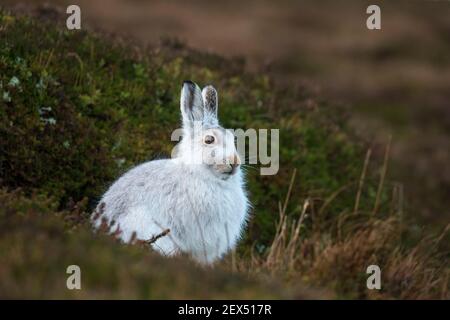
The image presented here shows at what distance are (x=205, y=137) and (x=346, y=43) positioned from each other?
28.4 metres

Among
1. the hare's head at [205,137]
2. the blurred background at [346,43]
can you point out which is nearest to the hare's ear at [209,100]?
the hare's head at [205,137]

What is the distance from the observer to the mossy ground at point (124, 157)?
647 centimetres

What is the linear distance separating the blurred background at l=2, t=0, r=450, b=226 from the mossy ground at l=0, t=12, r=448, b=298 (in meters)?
11.3

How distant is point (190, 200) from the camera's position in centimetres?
892

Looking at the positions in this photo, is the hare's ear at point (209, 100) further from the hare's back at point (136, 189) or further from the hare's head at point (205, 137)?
the hare's back at point (136, 189)

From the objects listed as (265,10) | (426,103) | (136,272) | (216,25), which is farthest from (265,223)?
(265,10)

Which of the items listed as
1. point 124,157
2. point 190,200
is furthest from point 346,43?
point 190,200

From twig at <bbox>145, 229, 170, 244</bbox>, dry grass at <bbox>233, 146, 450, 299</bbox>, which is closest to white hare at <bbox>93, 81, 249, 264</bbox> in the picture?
twig at <bbox>145, 229, 170, 244</bbox>

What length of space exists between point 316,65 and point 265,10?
249 inches

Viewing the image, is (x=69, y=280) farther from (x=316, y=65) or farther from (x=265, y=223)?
(x=316, y=65)

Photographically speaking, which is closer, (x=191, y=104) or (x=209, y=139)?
(x=209, y=139)

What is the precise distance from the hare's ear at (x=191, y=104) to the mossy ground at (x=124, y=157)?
5.09 feet

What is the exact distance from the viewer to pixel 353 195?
1409 cm

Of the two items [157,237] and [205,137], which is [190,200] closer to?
[205,137]
